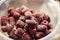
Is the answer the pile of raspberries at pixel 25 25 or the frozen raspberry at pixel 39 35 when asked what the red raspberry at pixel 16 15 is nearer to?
the pile of raspberries at pixel 25 25

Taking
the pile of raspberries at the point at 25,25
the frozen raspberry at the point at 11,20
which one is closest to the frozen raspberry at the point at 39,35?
the pile of raspberries at the point at 25,25

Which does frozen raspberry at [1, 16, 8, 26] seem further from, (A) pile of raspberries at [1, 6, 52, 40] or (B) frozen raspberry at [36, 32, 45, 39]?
(B) frozen raspberry at [36, 32, 45, 39]

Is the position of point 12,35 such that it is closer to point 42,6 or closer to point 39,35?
point 39,35

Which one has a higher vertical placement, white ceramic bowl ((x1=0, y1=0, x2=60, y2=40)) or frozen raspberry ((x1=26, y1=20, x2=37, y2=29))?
white ceramic bowl ((x1=0, y1=0, x2=60, y2=40))

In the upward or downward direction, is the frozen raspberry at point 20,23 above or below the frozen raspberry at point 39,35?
above

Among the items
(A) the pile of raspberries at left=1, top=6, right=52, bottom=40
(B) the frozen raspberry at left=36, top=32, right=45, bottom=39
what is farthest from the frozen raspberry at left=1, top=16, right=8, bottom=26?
(B) the frozen raspberry at left=36, top=32, right=45, bottom=39

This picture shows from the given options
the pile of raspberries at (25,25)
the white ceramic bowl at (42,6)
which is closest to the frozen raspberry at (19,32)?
the pile of raspberries at (25,25)

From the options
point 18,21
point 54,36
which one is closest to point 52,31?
point 54,36

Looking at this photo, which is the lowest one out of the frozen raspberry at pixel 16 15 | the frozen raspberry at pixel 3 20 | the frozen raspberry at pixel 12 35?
the frozen raspberry at pixel 12 35

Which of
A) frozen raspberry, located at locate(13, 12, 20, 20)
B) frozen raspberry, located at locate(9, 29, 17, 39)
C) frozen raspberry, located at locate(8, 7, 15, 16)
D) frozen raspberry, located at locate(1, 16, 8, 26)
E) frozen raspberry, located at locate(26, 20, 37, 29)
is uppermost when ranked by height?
frozen raspberry, located at locate(8, 7, 15, 16)

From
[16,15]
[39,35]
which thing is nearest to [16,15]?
[16,15]

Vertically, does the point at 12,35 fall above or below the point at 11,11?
below
